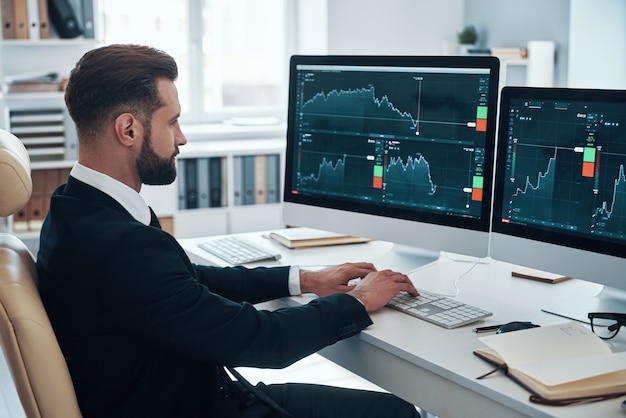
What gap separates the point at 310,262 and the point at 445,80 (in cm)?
59

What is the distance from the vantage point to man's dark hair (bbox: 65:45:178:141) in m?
1.62

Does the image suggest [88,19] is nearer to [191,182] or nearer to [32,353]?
[191,182]

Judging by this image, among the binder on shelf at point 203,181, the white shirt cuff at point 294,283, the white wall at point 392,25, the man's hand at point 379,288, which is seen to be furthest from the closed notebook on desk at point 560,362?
the white wall at point 392,25

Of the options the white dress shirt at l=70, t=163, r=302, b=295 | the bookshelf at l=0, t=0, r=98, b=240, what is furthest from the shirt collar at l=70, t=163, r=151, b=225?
the bookshelf at l=0, t=0, r=98, b=240

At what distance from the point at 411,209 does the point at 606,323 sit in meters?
0.60

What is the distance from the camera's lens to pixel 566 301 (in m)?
1.93

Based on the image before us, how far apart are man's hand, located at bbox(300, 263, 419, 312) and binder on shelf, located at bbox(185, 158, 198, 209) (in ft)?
7.72

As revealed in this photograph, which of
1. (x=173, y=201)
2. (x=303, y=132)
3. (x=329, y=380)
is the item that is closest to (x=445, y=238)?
(x=303, y=132)

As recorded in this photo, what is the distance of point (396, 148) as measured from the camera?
86.1 inches

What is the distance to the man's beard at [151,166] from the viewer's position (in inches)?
65.9

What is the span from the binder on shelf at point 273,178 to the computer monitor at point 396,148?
201 centimetres

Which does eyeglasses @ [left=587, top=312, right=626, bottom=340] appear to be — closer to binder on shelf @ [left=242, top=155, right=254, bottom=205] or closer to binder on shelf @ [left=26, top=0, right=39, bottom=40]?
binder on shelf @ [left=242, top=155, right=254, bottom=205]

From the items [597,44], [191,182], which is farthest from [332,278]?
[597,44]

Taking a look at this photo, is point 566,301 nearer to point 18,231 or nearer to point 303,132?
point 303,132
